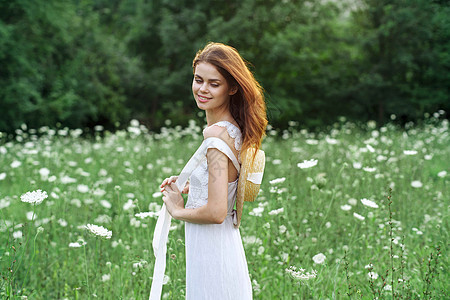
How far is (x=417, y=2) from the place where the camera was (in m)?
17.8

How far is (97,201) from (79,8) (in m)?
19.8

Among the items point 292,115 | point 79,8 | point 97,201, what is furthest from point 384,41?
point 97,201

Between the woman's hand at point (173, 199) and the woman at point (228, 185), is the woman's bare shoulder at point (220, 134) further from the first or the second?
the woman's hand at point (173, 199)

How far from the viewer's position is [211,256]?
5.71 feet

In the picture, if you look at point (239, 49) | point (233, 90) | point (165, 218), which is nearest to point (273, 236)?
point (165, 218)

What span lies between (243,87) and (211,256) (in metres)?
0.69

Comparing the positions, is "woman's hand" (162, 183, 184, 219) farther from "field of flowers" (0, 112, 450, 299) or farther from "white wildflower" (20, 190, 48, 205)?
"white wildflower" (20, 190, 48, 205)

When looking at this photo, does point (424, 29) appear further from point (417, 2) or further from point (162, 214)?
point (162, 214)

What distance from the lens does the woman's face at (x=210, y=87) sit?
175 cm

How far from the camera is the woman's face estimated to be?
1.75m

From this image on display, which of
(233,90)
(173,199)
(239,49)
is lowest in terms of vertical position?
(239,49)

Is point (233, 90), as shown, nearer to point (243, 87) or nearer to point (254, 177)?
point (243, 87)

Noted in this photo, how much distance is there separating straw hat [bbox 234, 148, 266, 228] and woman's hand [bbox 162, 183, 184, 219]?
9.4 inches

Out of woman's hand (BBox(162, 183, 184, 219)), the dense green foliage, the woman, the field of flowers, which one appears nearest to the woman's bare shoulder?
the woman
